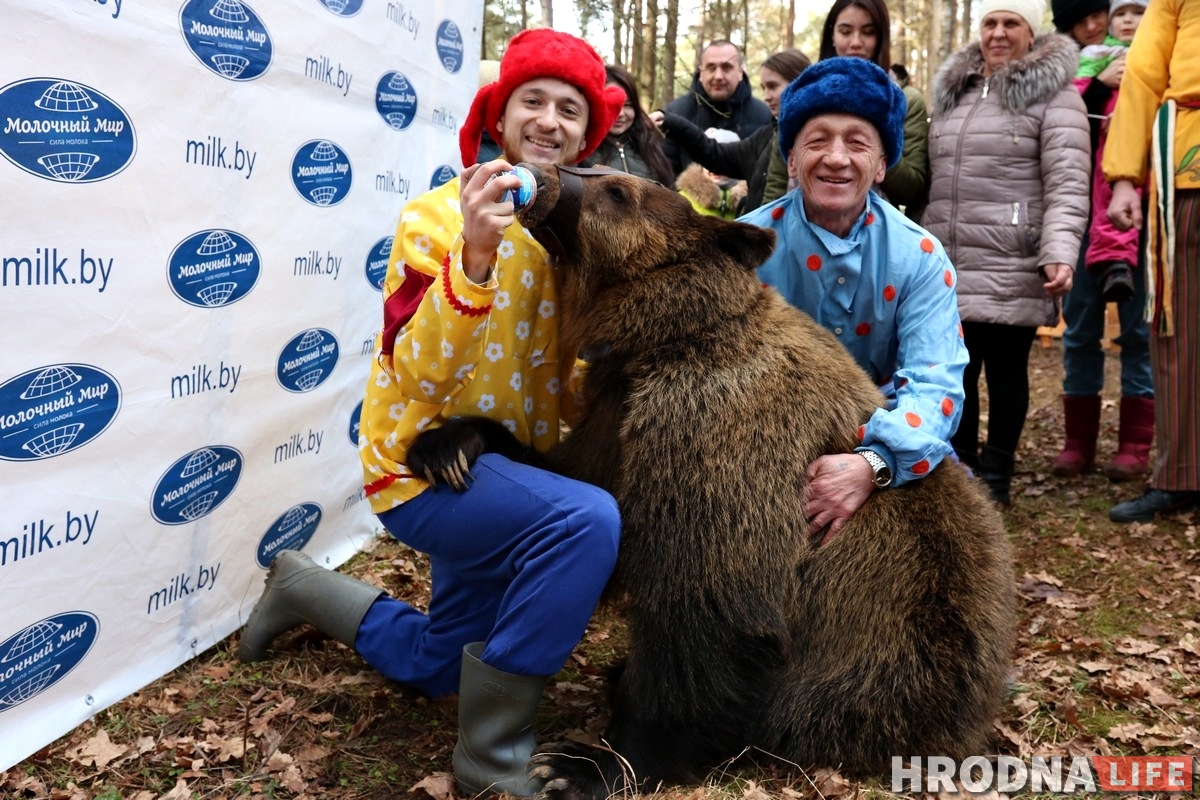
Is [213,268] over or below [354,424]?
over

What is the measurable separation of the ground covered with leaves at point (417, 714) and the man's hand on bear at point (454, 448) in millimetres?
1018

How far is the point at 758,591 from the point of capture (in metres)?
2.90

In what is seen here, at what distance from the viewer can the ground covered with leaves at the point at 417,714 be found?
3.08 meters

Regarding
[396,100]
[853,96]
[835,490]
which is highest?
[396,100]

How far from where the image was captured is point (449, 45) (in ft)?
17.5

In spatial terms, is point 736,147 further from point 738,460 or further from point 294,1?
point 738,460

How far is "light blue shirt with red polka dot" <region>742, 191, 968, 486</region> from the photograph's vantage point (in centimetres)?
338

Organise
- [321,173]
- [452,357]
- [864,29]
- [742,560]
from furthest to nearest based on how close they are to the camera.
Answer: [864,29] < [321,173] < [742,560] < [452,357]

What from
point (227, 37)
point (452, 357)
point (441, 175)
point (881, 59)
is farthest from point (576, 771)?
Answer: point (881, 59)

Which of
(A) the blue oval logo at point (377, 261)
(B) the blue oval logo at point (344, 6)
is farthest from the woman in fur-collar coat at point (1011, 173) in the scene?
(B) the blue oval logo at point (344, 6)

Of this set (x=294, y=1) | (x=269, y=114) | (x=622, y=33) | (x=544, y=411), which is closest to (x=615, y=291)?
(x=544, y=411)

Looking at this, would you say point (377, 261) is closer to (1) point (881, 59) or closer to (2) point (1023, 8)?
(1) point (881, 59)

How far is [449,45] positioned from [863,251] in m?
2.95

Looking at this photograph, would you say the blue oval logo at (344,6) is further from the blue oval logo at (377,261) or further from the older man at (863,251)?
the older man at (863,251)
